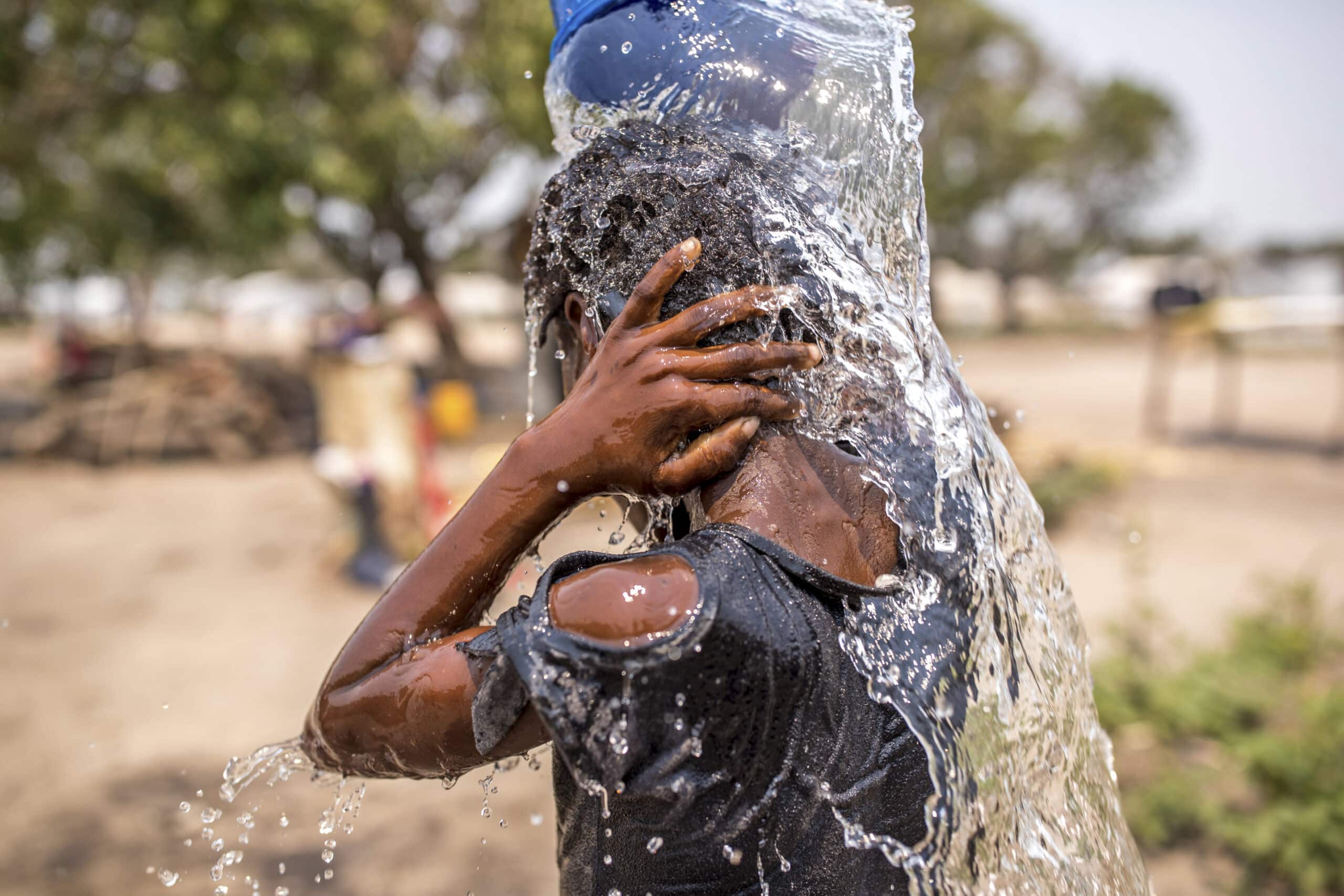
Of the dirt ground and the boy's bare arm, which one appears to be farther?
the dirt ground

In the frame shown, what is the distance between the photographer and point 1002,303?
3650 centimetres

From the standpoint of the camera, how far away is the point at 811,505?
1.14 m

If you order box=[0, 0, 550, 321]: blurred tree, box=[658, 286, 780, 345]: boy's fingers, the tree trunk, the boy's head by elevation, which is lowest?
the tree trunk

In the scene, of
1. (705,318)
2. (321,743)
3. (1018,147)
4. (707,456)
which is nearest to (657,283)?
(705,318)

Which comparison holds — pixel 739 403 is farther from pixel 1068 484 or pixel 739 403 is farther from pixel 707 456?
pixel 1068 484

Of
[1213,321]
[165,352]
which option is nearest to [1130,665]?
[1213,321]

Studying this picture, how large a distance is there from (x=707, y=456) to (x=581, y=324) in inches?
11.6

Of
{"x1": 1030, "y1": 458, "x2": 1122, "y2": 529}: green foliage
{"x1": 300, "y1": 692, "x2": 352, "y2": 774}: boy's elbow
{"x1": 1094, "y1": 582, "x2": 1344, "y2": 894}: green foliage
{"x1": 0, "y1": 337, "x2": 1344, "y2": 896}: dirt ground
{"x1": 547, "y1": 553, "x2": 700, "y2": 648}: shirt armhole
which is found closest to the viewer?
{"x1": 547, "y1": 553, "x2": 700, "y2": 648}: shirt armhole

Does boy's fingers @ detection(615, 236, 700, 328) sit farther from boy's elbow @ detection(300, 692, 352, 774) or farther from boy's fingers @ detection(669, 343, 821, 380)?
boy's elbow @ detection(300, 692, 352, 774)

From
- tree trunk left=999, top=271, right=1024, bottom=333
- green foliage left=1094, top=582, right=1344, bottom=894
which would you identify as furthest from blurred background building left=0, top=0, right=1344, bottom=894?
tree trunk left=999, top=271, right=1024, bottom=333

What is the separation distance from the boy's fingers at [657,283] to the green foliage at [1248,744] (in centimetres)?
318

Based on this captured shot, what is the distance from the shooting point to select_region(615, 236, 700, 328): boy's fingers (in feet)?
3.59

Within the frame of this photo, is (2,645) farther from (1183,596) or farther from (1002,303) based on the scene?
(1002,303)

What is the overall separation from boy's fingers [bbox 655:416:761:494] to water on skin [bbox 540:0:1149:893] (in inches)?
4.4
